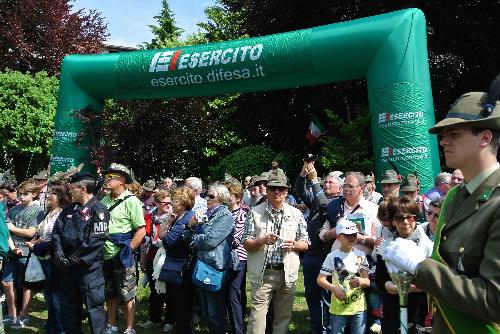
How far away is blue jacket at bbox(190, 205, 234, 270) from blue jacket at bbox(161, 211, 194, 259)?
9.2 inches

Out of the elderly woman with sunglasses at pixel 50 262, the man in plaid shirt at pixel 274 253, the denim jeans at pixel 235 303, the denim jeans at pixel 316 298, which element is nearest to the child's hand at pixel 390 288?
the man in plaid shirt at pixel 274 253

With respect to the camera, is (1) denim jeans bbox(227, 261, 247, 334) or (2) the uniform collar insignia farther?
(1) denim jeans bbox(227, 261, 247, 334)

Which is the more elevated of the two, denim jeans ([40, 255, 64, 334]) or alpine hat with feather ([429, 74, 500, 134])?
alpine hat with feather ([429, 74, 500, 134])

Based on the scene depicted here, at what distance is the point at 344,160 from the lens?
12.2 metres

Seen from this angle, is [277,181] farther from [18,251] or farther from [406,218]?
[18,251]

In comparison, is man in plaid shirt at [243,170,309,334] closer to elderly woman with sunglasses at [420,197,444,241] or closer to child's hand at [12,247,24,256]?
elderly woman with sunglasses at [420,197,444,241]

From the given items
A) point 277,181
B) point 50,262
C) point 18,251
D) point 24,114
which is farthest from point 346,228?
point 24,114

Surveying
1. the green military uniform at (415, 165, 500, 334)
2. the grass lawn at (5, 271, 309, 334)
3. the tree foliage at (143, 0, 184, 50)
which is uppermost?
the tree foliage at (143, 0, 184, 50)

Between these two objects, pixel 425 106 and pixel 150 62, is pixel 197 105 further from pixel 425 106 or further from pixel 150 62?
pixel 425 106

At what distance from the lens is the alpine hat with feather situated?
2236 millimetres

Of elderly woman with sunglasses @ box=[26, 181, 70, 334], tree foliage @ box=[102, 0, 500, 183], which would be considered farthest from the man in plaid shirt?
tree foliage @ box=[102, 0, 500, 183]

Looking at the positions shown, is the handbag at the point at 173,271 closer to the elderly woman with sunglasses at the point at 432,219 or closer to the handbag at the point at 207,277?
the handbag at the point at 207,277

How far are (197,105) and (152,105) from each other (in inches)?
57.8

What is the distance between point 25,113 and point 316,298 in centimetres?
1635
